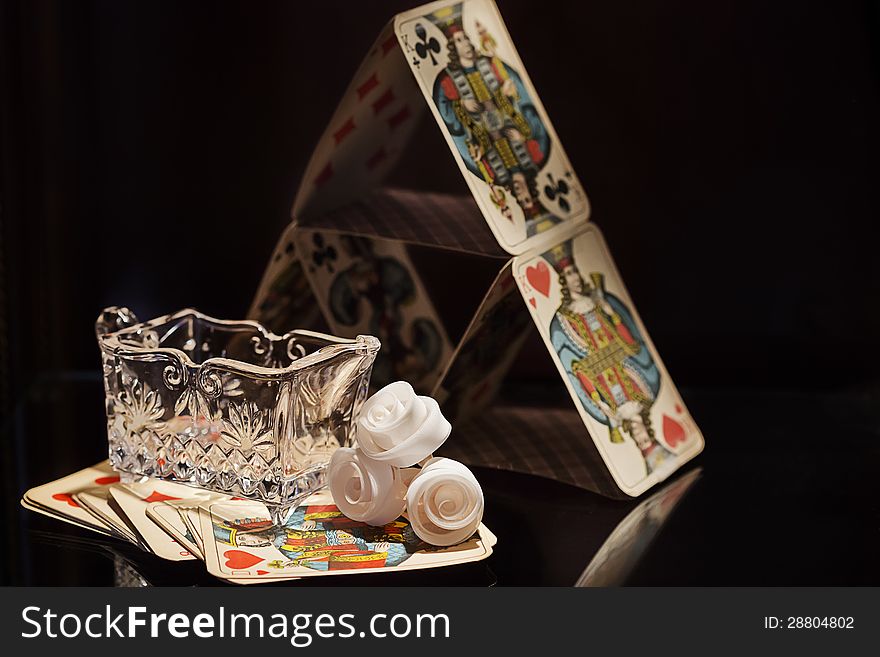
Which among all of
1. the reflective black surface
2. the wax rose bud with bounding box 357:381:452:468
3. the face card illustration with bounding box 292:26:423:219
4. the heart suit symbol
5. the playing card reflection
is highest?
the face card illustration with bounding box 292:26:423:219

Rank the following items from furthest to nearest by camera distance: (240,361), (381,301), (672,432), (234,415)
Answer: (381,301) → (672,432) → (240,361) → (234,415)

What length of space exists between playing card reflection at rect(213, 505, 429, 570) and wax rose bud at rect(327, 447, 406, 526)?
0.08 feet

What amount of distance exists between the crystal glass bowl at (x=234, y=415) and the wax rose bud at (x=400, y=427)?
0.08 m

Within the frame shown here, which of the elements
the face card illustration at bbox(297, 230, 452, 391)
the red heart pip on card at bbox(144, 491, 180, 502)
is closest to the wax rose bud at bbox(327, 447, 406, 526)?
the red heart pip on card at bbox(144, 491, 180, 502)

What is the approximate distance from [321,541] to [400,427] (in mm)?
183

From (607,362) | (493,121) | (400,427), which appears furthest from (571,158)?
(400,427)

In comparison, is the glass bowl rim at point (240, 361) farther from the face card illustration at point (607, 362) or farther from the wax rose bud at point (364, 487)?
the face card illustration at point (607, 362)

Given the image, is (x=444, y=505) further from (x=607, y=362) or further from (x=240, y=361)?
(x=607, y=362)

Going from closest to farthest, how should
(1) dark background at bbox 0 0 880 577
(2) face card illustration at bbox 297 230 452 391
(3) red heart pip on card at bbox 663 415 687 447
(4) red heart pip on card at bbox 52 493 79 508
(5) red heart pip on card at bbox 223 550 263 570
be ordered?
(5) red heart pip on card at bbox 223 550 263 570
(4) red heart pip on card at bbox 52 493 79 508
(3) red heart pip on card at bbox 663 415 687 447
(2) face card illustration at bbox 297 230 452 391
(1) dark background at bbox 0 0 880 577

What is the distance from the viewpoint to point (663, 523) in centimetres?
171

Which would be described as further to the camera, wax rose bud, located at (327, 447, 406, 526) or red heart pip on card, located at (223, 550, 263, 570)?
wax rose bud, located at (327, 447, 406, 526)

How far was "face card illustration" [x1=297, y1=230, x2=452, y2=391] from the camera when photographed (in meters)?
2.04

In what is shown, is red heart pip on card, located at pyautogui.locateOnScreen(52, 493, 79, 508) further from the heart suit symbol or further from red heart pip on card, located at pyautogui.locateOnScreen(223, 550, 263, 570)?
the heart suit symbol

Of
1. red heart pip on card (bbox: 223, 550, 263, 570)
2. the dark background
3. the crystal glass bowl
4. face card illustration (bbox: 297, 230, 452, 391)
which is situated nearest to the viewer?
red heart pip on card (bbox: 223, 550, 263, 570)
